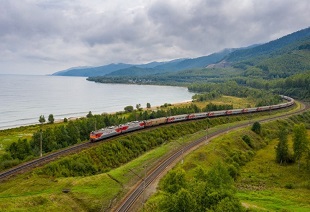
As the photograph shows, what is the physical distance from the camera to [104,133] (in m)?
83.1

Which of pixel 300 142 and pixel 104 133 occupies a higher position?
pixel 104 133

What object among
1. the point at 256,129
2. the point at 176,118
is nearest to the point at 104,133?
the point at 176,118

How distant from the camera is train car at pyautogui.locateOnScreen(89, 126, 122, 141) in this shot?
8116cm

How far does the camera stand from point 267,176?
76.3 meters

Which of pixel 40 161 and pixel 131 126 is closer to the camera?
pixel 40 161

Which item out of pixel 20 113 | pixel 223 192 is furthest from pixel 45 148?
pixel 20 113

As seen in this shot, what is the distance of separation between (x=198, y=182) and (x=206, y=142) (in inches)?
2038

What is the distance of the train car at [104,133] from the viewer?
266 feet

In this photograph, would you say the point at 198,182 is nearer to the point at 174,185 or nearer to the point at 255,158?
the point at 174,185

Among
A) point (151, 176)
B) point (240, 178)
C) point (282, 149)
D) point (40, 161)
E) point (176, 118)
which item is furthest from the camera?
point (176, 118)

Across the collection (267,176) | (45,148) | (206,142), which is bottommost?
(267,176)

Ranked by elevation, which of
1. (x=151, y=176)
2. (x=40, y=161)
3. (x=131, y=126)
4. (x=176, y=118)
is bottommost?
(x=151, y=176)

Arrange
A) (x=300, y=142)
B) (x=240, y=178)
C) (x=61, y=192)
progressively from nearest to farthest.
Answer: (x=61, y=192), (x=240, y=178), (x=300, y=142)

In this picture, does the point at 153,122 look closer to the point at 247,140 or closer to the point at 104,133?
the point at 104,133
